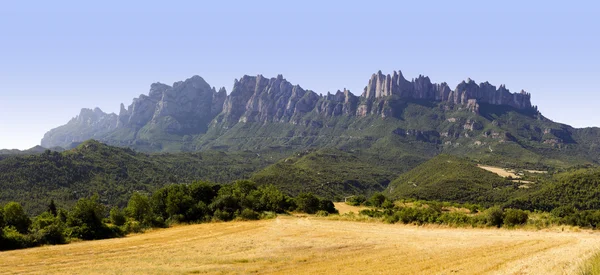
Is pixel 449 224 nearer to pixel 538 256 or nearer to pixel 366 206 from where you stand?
pixel 538 256

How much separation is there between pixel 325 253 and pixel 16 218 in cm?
3135

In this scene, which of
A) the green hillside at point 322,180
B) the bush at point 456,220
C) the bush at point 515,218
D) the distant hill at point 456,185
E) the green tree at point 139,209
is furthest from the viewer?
the green hillside at point 322,180

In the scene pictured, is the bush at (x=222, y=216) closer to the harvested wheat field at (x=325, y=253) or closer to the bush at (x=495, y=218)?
the harvested wheat field at (x=325, y=253)

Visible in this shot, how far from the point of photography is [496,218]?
36781 mm

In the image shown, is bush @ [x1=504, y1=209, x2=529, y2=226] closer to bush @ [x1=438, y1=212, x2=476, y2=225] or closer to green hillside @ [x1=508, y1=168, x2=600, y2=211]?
bush @ [x1=438, y1=212, x2=476, y2=225]

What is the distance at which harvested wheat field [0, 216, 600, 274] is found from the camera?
66.2ft

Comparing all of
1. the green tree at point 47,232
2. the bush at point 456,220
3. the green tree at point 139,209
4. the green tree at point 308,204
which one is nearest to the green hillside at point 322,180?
the green tree at point 308,204

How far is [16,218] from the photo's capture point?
35750 millimetres

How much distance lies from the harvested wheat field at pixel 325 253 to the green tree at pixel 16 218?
7.55 m

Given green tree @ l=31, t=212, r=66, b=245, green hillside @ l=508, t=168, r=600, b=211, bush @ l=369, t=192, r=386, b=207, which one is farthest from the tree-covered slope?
green hillside @ l=508, t=168, r=600, b=211

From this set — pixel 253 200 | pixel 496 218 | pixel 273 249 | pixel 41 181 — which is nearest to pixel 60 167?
pixel 41 181

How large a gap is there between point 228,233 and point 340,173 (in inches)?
6039

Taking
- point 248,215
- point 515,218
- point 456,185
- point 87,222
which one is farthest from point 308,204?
point 456,185

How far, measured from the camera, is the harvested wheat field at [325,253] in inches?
794
